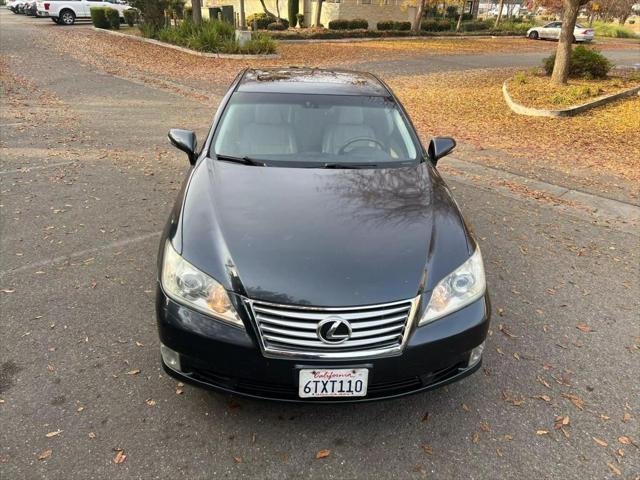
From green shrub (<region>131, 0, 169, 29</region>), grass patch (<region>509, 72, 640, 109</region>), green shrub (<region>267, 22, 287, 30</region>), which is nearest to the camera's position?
grass patch (<region>509, 72, 640, 109</region>)

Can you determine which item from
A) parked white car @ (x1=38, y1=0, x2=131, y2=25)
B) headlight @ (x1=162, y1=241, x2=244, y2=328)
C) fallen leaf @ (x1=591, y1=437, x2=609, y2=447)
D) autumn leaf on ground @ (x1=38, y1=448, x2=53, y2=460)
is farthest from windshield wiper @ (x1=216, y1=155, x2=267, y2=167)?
parked white car @ (x1=38, y1=0, x2=131, y2=25)

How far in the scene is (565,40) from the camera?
11.8m

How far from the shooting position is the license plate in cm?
219

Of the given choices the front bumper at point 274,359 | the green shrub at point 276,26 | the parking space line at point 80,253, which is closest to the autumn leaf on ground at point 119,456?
the front bumper at point 274,359

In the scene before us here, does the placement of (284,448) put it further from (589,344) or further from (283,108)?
(283,108)

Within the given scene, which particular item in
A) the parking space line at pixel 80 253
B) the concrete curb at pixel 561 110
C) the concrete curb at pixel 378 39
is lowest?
the parking space line at pixel 80 253

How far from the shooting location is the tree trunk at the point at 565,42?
1144 centimetres

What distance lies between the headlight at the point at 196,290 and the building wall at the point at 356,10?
31.5 m

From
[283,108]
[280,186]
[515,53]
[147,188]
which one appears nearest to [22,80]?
[147,188]

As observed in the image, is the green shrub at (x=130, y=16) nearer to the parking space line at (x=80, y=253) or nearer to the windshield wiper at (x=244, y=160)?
the parking space line at (x=80, y=253)

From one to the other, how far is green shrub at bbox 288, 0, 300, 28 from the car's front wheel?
43.8ft

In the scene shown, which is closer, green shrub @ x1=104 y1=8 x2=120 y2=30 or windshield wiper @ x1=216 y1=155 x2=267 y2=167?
windshield wiper @ x1=216 y1=155 x2=267 y2=167

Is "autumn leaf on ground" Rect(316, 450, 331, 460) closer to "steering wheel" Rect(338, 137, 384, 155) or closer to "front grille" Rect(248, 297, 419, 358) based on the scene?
"front grille" Rect(248, 297, 419, 358)

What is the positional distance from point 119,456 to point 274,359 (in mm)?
916
